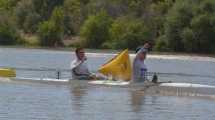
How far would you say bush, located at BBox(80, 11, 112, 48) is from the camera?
97.8 meters

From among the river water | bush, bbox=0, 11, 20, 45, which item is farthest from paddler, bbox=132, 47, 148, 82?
bush, bbox=0, 11, 20, 45

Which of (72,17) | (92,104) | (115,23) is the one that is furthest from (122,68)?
(72,17)

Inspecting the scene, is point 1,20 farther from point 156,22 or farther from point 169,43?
point 169,43

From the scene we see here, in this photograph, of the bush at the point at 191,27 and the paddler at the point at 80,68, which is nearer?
the paddler at the point at 80,68

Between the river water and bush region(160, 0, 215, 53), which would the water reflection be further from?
bush region(160, 0, 215, 53)

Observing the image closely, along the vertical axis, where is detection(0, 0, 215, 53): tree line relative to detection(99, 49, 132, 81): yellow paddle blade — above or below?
below

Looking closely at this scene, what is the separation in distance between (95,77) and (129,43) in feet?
210

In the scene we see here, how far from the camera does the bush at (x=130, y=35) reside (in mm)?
91250

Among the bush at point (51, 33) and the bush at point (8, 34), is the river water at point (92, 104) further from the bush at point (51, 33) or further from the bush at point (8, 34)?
the bush at point (8, 34)

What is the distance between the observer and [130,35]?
91.8m

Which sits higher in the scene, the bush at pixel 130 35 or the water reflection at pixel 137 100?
the water reflection at pixel 137 100

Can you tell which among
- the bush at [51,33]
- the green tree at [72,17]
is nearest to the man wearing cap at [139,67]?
the bush at [51,33]

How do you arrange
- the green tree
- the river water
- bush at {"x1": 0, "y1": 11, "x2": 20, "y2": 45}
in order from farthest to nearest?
the green tree → bush at {"x1": 0, "y1": 11, "x2": 20, "y2": 45} → the river water

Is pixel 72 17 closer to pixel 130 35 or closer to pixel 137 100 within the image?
pixel 130 35
